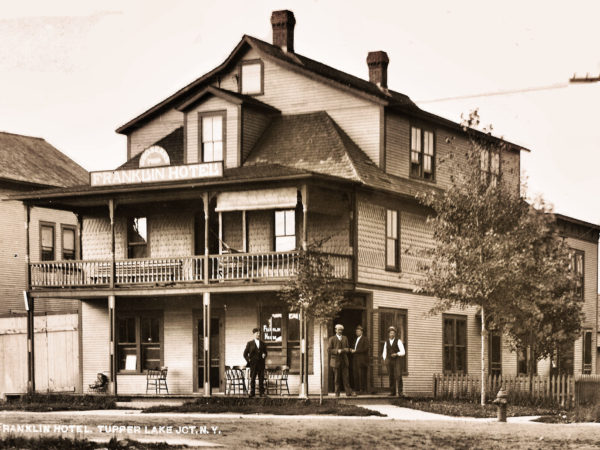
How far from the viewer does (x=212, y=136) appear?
41688 millimetres

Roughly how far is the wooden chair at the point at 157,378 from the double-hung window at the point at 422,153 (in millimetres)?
10425

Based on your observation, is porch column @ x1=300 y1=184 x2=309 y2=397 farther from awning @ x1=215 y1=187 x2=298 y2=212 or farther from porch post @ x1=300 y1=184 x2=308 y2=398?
awning @ x1=215 y1=187 x2=298 y2=212

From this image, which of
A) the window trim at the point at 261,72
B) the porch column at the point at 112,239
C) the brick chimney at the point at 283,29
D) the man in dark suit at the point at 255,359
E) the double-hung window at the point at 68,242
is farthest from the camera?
the double-hung window at the point at 68,242

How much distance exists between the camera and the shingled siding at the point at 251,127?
136ft

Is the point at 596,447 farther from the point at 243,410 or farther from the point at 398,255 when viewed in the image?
the point at 398,255

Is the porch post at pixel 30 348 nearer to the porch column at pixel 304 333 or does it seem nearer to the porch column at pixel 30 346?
the porch column at pixel 30 346

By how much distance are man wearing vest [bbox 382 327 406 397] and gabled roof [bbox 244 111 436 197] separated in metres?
4.68

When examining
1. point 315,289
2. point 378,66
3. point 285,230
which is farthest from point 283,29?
point 315,289

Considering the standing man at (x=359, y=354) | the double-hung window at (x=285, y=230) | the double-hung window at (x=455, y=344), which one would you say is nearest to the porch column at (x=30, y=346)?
the double-hung window at (x=285, y=230)

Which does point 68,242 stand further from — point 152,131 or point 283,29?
point 283,29

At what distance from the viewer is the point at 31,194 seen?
135ft

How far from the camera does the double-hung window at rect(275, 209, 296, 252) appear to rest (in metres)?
39.4

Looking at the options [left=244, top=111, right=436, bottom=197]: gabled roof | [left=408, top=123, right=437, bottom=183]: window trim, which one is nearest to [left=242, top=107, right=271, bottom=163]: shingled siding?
[left=244, top=111, right=436, bottom=197]: gabled roof

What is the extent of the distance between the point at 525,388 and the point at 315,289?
23.8 ft
